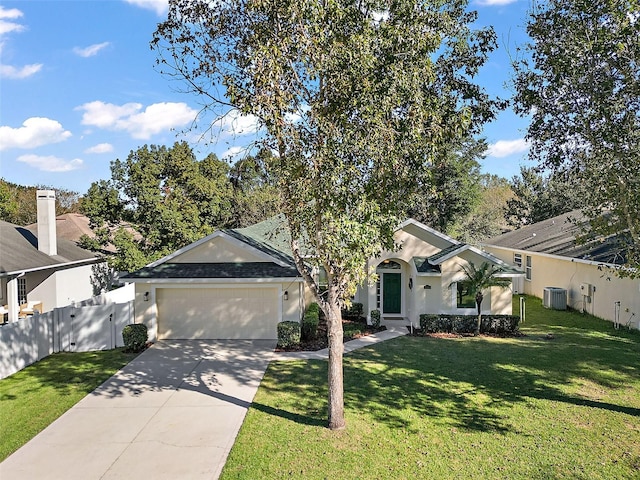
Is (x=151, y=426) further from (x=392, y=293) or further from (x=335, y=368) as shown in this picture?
Answer: (x=392, y=293)

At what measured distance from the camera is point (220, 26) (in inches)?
317

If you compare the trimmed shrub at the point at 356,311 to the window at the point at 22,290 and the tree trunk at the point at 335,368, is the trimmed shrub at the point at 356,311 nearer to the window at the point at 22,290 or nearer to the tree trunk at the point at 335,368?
the tree trunk at the point at 335,368

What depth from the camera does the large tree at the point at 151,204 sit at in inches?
927

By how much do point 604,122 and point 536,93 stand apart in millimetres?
1502

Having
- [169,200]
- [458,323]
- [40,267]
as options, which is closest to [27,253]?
[40,267]

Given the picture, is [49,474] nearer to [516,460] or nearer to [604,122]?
[516,460]

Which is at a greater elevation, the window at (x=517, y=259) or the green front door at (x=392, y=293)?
the window at (x=517, y=259)

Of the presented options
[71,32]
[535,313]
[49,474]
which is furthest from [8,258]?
[535,313]

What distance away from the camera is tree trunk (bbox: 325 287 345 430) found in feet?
25.7

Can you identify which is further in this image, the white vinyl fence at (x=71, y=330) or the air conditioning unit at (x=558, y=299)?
the air conditioning unit at (x=558, y=299)

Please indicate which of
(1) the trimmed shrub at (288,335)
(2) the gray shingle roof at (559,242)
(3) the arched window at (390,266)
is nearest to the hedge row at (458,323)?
(3) the arched window at (390,266)

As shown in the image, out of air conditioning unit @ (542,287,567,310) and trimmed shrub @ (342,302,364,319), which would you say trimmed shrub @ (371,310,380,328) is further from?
air conditioning unit @ (542,287,567,310)

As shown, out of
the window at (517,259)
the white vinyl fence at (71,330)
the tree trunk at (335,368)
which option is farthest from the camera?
the window at (517,259)

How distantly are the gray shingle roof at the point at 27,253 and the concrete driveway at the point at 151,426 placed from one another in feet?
28.2
